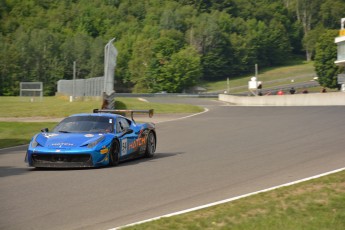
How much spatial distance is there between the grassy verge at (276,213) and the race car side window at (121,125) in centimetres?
601

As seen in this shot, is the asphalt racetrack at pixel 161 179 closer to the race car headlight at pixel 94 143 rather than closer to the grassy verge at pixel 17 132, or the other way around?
the race car headlight at pixel 94 143

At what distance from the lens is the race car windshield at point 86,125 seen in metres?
14.4

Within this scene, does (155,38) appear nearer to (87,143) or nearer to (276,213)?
(87,143)

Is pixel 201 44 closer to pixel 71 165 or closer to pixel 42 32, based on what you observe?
pixel 42 32

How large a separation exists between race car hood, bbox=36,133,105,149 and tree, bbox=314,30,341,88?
326ft

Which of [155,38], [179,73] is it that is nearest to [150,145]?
[179,73]

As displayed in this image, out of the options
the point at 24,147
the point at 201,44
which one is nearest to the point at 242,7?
the point at 201,44

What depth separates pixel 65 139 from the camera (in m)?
13.5

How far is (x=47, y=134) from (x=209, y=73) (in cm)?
13067

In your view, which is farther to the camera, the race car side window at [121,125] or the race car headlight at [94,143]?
the race car side window at [121,125]

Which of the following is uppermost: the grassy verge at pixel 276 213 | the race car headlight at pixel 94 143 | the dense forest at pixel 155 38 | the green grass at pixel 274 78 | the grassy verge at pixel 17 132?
the dense forest at pixel 155 38

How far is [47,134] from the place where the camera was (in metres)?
14.0

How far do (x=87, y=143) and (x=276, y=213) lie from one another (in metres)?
6.12

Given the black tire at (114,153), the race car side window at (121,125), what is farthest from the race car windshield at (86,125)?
the black tire at (114,153)
